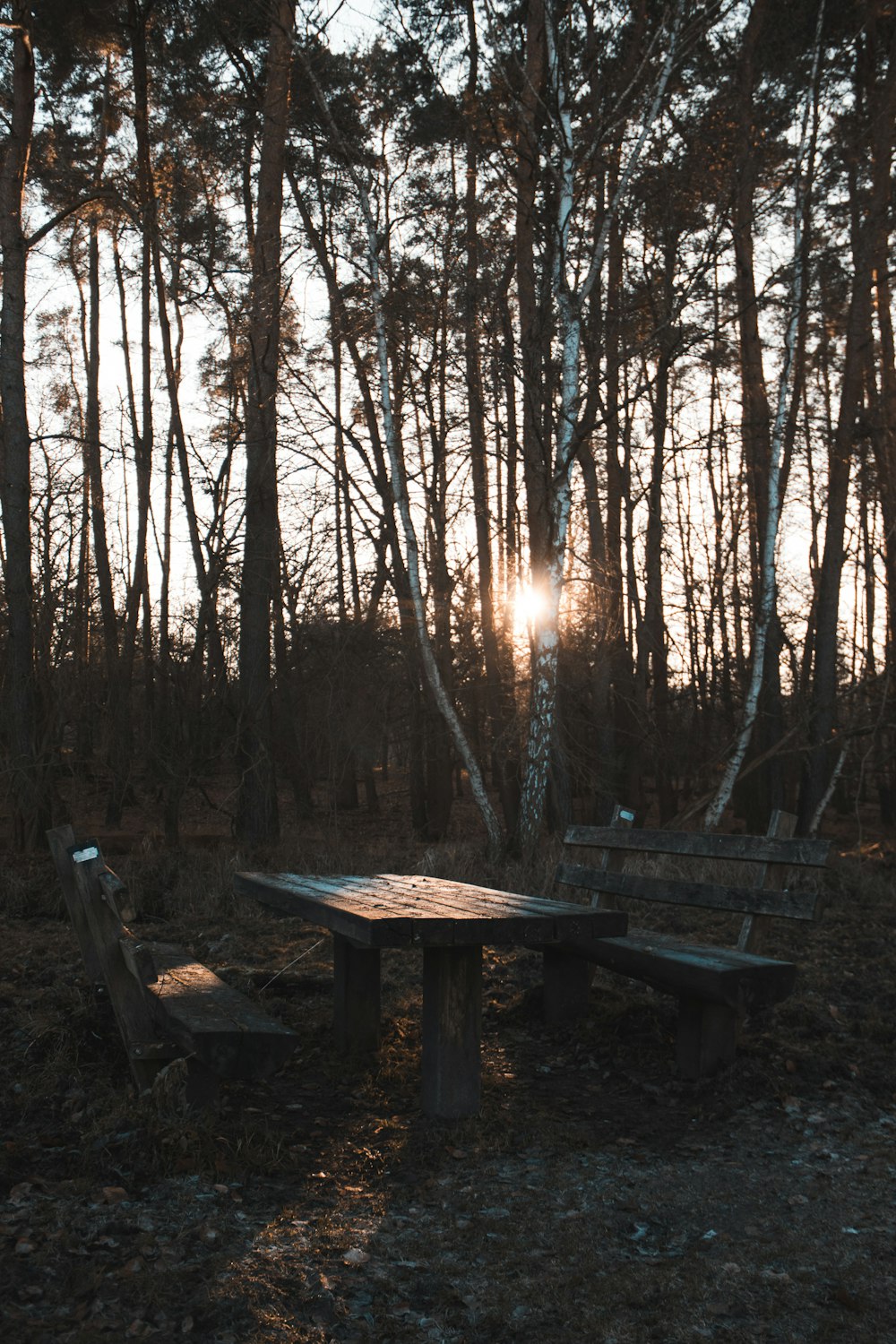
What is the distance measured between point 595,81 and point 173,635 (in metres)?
7.36

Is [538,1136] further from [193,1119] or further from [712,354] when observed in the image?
[712,354]

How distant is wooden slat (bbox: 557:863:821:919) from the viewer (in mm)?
4352

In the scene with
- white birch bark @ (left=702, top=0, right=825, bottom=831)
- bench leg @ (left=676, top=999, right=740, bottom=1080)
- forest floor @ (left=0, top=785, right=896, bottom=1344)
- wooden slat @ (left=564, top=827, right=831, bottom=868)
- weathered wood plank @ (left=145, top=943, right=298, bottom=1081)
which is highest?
white birch bark @ (left=702, top=0, right=825, bottom=831)

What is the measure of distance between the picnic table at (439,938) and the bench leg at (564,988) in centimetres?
72

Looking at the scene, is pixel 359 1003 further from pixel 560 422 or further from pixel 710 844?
pixel 560 422

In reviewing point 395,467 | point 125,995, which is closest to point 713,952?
point 125,995

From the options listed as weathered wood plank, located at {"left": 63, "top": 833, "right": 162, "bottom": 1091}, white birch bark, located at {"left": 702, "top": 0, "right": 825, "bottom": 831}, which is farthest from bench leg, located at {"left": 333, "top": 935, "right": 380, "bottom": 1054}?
white birch bark, located at {"left": 702, "top": 0, "right": 825, "bottom": 831}

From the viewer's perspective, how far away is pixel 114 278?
2194 cm

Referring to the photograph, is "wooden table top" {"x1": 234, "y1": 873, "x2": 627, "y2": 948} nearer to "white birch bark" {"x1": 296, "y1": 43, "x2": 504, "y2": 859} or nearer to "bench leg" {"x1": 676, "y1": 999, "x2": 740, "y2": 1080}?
"bench leg" {"x1": 676, "y1": 999, "x2": 740, "y2": 1080}

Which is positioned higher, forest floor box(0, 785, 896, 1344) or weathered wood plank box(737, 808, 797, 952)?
weathered wood plank box(737, 808, 797, 952)

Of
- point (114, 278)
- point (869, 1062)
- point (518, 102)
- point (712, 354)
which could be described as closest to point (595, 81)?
point (518, 102)

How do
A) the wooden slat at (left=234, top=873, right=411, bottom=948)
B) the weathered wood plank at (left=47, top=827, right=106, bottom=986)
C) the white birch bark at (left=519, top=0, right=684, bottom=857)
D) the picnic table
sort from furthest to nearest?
the white birch bark at (left=519, top=0, right=684, bottom=857)
the weathered wood plank at (left=47, top=827, right=106, bottom=986)
the picnic table
the wooden slat at (left=234, top=873, right=411, bottom=948)

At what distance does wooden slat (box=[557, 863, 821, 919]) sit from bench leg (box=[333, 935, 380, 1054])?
1.23m

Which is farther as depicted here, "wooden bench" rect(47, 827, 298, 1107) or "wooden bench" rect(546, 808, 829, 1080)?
"wooden bench" rect(546, 808, 829, 1080)
